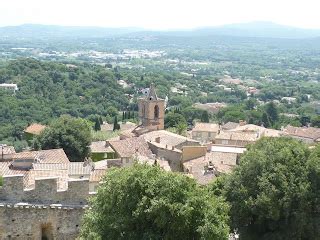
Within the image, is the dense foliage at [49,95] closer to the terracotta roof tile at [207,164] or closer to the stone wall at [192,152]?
the stone wall at [192,152]

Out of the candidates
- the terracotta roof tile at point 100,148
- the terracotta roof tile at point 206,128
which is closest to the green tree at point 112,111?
the terracotta roof tile at point 206,128

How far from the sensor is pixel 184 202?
18.7m

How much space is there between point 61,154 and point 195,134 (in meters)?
34.1

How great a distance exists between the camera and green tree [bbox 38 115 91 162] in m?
43.8

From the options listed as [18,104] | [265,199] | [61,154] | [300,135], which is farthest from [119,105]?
[265,199]

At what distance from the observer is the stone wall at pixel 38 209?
Answer: 1878cm

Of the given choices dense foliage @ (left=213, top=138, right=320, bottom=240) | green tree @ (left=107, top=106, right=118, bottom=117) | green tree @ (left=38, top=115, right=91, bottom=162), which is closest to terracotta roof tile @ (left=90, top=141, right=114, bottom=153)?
green tree @ (left=38, top=115, right=91, bottom=162)

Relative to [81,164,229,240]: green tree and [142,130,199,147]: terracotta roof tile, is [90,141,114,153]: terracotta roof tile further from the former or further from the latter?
[81,164,229,240]: green tree

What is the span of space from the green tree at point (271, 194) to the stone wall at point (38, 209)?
768cm

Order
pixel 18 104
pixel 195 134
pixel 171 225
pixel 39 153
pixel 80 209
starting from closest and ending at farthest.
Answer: pixel 171 225, pixel 80 209, pixel 39 153, pixel 195 134, pixel 18 104

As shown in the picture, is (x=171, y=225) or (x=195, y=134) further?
(x=195, y=134)

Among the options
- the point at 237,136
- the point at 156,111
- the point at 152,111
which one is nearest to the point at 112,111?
the point at 156,111

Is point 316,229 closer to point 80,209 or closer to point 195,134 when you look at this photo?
point 80,209

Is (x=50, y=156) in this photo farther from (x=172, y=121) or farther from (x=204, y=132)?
(x=172, y=121)
